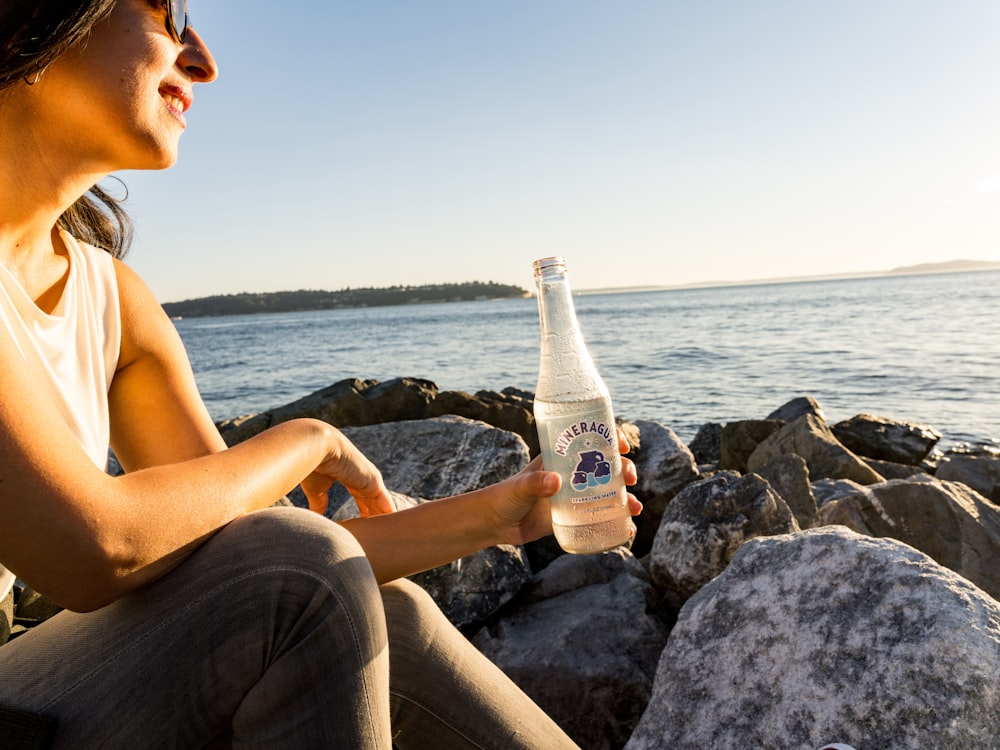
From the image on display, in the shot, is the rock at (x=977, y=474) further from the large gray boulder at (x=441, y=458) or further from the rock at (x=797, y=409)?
the large gray boulder at (x=441, y=458)

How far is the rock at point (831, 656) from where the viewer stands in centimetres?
177

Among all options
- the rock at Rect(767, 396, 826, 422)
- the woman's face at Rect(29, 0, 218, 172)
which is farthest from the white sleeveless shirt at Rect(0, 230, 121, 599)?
the rock at Rect(767, 396, 826, 422)

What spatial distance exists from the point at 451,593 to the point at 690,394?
44.7ft

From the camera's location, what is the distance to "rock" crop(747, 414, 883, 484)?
7105 mm

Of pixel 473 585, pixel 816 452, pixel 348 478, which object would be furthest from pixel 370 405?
pixel 348 478

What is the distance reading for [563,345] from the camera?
2.16 m

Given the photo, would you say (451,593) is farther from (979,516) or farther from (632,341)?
(632,341)

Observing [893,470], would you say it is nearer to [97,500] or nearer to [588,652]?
[588,652]

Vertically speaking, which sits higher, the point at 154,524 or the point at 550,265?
the point at 550,265

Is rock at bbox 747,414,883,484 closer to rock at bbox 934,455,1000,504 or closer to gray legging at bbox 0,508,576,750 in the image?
rock at bbox 934,455,1000,504

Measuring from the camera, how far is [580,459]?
1.91m

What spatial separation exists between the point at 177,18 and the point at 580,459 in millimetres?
1443

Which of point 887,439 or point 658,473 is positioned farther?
point 887,439

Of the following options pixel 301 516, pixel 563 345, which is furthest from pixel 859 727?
pixel 301 516
